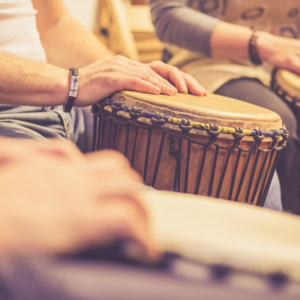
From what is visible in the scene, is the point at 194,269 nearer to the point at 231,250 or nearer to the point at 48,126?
the point at 231,250

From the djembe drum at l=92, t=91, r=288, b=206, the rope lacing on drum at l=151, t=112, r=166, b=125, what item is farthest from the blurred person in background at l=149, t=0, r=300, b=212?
the rope lacing on drum at l=151, t=112, r=166, b=125

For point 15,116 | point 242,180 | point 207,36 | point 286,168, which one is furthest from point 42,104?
point 286,168

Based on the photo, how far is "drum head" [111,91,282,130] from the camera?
2.08 ft

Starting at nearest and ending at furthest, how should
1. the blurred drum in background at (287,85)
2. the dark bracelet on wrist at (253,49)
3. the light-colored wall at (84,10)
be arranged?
the blurred drum in background at (287,85), the dark bracelet on wrist at (253,49), the light-colored wall at (84,10)

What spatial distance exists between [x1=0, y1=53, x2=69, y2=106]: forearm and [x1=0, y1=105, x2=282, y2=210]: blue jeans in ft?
0.16

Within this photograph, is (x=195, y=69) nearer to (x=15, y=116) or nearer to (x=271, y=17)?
(x=271, y=17)

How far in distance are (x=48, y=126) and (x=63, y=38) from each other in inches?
19.4

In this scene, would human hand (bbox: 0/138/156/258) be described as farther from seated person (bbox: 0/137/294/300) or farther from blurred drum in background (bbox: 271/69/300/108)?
blurred drum in background (bbox: 271/69/300/108)

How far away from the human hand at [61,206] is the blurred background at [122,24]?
1834 millimetres

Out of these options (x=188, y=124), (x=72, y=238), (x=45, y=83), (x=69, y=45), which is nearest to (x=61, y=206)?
(x=72, y=238)

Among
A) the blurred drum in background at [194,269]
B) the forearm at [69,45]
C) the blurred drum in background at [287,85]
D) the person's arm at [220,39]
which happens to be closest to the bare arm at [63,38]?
the forearm at [69,45]

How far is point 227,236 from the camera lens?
214 mm

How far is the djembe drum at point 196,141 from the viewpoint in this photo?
641 millimetres

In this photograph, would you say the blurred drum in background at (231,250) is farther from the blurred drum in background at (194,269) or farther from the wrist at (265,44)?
the wrist at (265,44)
